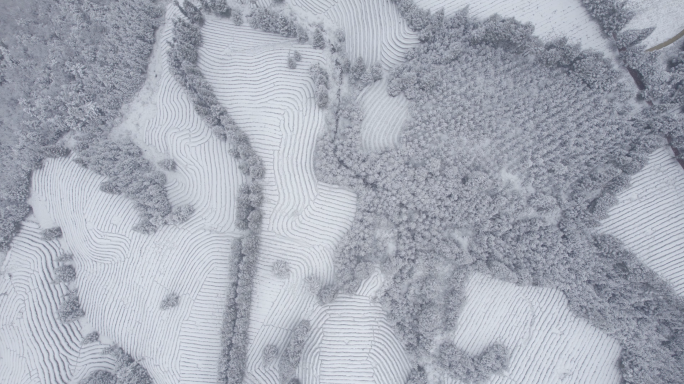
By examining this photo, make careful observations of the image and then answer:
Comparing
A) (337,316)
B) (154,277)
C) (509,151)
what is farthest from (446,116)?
(154,277)

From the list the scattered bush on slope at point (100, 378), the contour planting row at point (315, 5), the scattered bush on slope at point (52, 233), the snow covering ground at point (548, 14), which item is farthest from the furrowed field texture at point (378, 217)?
the contour planting row at point (315, 5)

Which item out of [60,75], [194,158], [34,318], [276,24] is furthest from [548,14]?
[34,318]

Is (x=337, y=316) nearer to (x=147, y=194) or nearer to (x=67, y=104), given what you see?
(x=147, y=194)

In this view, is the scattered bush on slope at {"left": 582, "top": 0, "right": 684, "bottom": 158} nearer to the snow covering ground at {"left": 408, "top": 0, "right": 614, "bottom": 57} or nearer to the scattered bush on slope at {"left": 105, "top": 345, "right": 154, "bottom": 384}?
the snow covering ground at {"left": 408, "top": 0, "right": 614, "bottom": 57}

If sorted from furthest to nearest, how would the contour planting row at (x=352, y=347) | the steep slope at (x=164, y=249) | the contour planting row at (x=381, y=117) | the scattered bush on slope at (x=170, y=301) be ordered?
the contour planting row at (x=381, y=117)
the steep slope at (x=164, y=249)
the scattered bush on slope at (x=170, y=301)
the contour planting row at (x=352, y=347)

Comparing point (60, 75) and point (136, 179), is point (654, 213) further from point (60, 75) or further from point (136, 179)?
point (60, 75)

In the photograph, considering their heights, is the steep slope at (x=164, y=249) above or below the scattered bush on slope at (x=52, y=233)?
above

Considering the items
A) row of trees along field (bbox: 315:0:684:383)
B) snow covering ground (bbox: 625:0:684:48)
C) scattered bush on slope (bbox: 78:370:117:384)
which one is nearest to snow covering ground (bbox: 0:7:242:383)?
scattered bush on slope (bbox: 78:370:117:384)

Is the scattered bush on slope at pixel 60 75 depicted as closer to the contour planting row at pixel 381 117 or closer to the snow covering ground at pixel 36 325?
the snow covering ground at pixel 36 325
